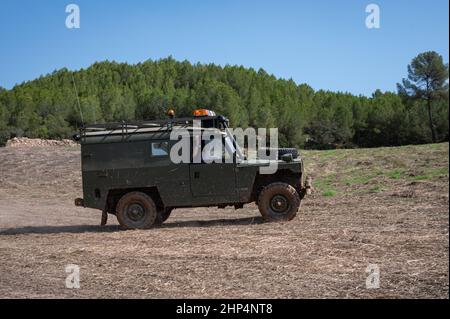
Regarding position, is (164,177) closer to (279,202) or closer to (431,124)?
(279,202)

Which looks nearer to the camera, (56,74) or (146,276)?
(146,276)

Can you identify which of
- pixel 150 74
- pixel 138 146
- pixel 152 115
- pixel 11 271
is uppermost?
pixel 150 74

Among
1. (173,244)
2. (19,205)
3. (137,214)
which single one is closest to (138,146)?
(137,214)

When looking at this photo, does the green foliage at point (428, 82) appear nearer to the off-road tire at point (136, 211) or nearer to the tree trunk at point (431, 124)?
the tree trunk at point (431, 124)

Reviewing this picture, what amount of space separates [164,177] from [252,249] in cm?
377

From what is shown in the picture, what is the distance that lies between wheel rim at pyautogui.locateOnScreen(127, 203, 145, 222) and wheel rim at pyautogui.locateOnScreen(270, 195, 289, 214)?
8.95 ft

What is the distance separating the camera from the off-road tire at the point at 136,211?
11.5 metres

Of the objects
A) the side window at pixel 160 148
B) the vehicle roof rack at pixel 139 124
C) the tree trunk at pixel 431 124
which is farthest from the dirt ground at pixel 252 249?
the tree trunk at pixel 431 124

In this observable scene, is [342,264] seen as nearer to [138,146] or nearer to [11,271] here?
[11,271]

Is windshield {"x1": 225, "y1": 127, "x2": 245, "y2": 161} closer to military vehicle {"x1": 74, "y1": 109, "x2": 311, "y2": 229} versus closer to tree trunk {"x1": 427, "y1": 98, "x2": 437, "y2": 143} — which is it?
military vehicle {"x1": 74, "y1": 109, "x2": 311, "y2": 229}

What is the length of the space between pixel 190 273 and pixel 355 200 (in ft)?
27.6

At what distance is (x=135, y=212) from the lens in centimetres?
1167

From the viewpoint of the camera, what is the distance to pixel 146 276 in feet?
22.0

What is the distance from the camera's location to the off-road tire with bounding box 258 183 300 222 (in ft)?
36.9
